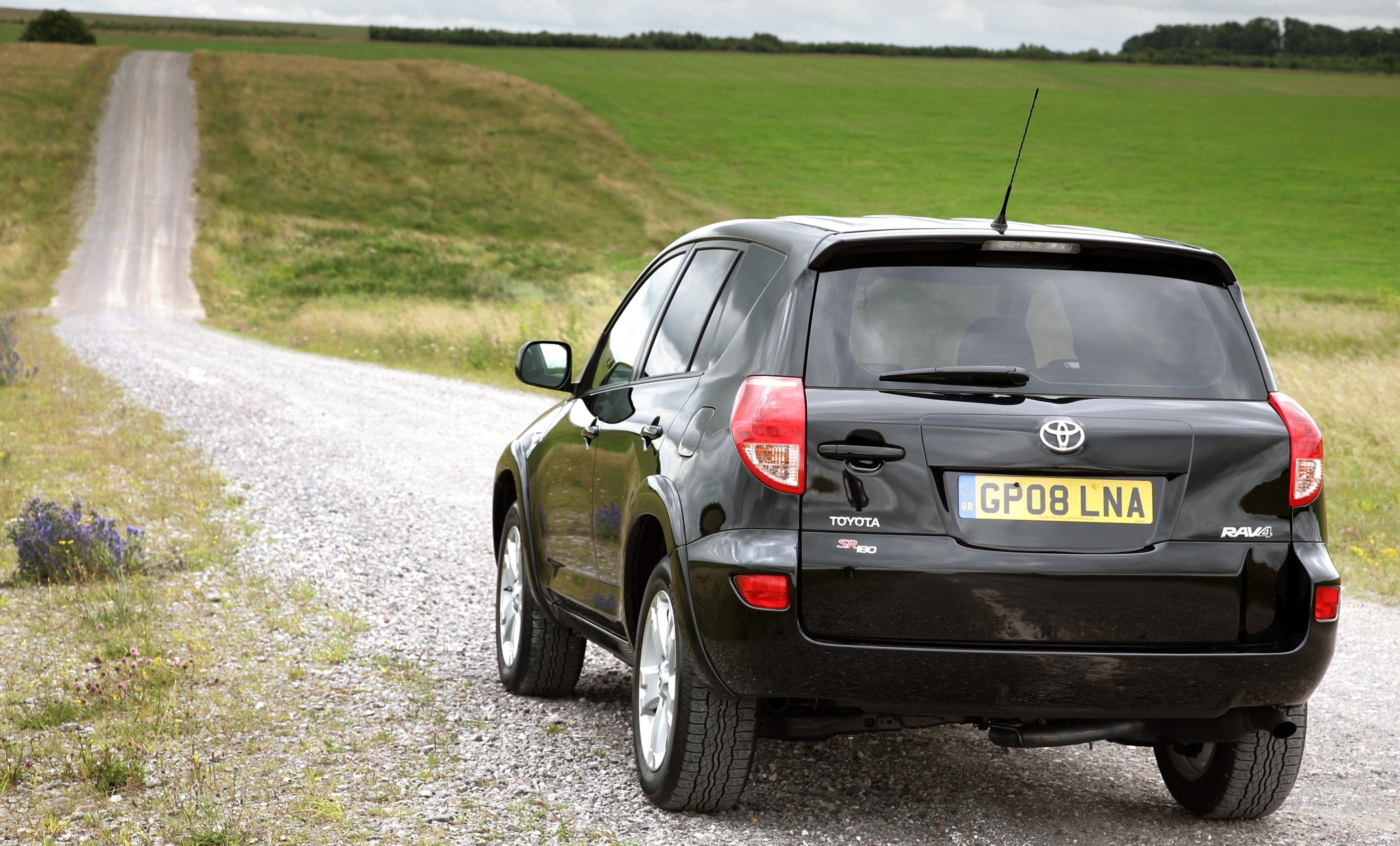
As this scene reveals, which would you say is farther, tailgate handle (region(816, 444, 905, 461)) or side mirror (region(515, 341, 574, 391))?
side mirror (region(515, 341, 574, 391))

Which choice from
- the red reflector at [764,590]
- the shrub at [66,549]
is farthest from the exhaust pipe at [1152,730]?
the shrub at [66,549]

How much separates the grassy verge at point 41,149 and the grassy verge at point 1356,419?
27.4 m

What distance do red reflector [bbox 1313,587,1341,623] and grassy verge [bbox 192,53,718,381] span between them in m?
18.2

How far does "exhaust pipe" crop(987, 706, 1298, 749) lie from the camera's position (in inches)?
148

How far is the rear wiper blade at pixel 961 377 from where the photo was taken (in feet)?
12.0

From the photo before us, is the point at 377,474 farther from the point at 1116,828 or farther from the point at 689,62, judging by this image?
the point at 689,62

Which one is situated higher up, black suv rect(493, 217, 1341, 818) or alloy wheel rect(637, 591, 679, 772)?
black suv rect(493, 217, 1341, 818)

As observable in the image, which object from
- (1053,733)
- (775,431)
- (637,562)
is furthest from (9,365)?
(1053,733)

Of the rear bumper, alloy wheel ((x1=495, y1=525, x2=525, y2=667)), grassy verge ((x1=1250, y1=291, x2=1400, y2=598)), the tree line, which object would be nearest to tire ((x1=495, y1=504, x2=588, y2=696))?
alloy wheel ((x1=495, y1=525, x2=525, y2=667))

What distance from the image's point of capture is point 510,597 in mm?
5996

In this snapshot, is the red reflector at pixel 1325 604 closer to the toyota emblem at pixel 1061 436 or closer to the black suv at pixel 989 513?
→ the black suv at pixel 989 513

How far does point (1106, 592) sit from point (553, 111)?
2745 inches

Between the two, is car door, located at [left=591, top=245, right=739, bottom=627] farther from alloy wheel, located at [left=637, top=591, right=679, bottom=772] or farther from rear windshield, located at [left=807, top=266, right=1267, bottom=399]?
rear windshield, located at [left=807, top=266, right=1267, bottom=399]

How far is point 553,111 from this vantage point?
70562 mm
